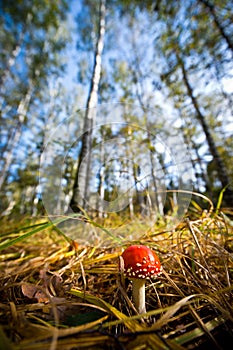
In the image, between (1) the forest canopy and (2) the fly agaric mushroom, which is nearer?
(2) the fly agaric mushroom

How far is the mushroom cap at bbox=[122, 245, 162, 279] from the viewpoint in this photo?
0.40m

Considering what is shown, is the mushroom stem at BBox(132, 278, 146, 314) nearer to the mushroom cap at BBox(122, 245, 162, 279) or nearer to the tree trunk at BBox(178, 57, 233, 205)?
the mushroom cap at BBox(122, 245, 162, 279)

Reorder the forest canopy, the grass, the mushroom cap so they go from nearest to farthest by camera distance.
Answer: the grass → the mushroom cap → the forest canopy

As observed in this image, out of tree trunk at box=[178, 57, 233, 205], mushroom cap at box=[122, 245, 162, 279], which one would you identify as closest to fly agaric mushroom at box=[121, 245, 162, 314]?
mushroom cap at box=[122, 245, 162, 279]

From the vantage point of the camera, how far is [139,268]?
0.40 m

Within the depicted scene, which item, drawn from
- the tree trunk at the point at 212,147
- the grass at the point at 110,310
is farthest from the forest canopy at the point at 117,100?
the grass at the point at 110,310

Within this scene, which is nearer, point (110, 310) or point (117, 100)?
point (110, 310)

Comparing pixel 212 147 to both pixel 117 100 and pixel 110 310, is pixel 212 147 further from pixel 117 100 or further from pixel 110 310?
pixel 110 310

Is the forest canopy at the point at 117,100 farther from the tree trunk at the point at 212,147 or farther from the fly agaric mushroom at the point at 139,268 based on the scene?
the fly agaric mushroom at the point at 139,268

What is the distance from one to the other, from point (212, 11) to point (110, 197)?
3.93 m

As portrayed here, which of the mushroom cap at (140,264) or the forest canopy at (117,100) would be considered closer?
the mushroom cap at (140,264)

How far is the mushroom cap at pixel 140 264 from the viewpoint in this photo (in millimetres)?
398

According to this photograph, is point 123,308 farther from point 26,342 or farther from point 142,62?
point 142,62

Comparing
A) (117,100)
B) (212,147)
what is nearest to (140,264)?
(117,100)
